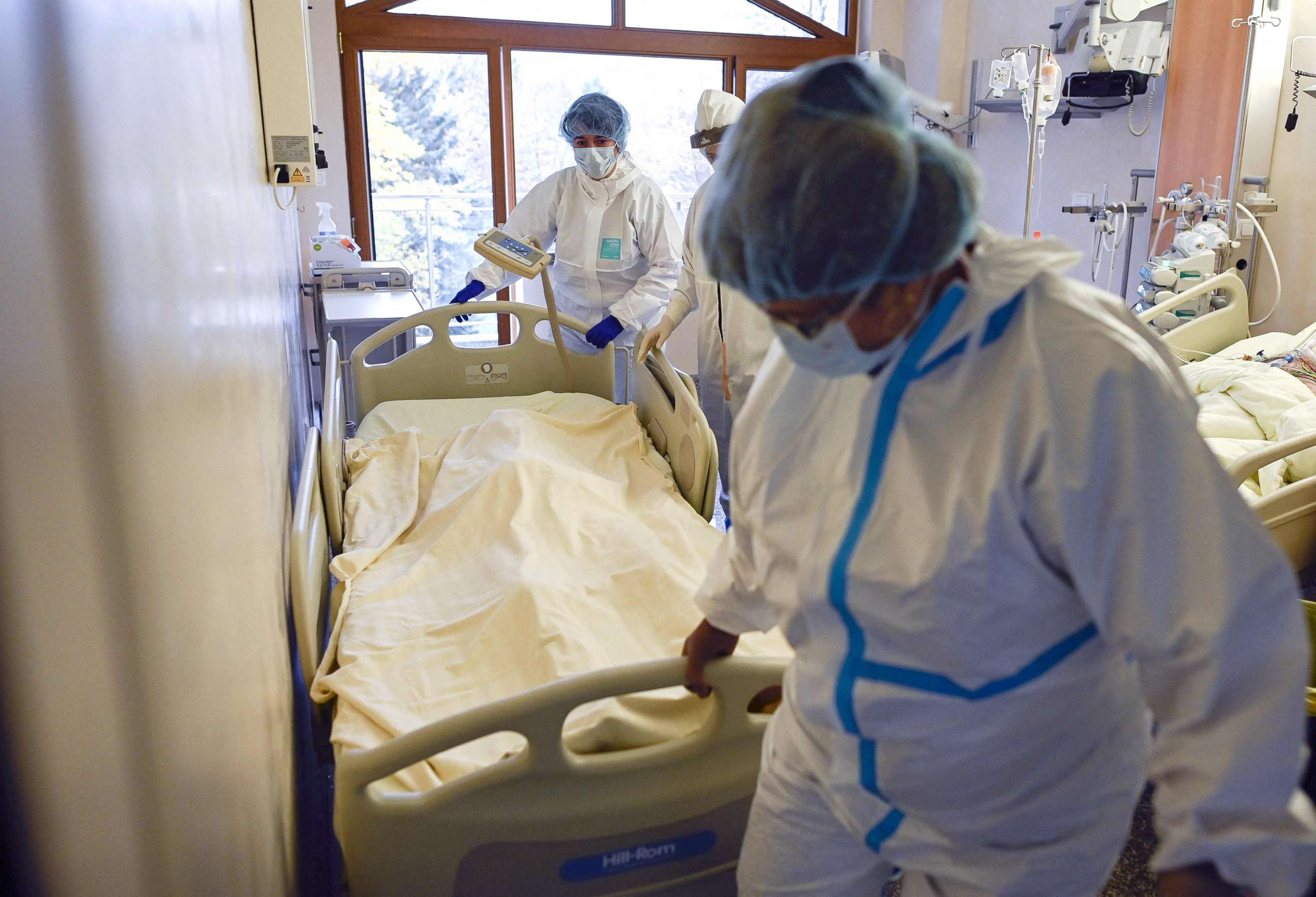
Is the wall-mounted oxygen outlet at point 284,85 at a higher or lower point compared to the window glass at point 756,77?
lower

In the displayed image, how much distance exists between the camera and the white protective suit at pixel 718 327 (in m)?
2.79

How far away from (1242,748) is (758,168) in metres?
0.60

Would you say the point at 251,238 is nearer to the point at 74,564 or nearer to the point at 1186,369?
the point at 74,564

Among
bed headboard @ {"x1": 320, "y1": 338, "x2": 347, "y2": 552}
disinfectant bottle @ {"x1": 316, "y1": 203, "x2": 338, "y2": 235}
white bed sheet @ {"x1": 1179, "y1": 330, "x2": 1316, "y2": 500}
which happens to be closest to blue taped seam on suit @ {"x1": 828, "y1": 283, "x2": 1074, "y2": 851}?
white bed sheet @ {"x1": 1179, "y1": 330, "x2": 1316, "y2": 500}

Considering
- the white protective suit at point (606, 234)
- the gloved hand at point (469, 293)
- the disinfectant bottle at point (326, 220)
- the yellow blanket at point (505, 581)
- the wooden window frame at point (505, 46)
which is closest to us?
the yellow blanket at point (505, 581)

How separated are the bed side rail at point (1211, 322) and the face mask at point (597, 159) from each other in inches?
73.5

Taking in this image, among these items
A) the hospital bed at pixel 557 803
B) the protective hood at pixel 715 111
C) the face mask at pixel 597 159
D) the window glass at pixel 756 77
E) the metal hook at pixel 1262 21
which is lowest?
the hospital bed at pixel 557 803

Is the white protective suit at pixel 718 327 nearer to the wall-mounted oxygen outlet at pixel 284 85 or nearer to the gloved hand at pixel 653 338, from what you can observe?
the gloved hand at pixel 653 338

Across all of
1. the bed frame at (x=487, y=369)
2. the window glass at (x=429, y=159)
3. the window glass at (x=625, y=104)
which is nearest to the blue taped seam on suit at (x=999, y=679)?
the bed frame at (x=487, y=369)

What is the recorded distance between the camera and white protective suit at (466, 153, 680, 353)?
362 cm

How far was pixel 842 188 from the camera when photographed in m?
0.81

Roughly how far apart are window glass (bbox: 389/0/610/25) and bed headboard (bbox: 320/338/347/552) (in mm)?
3164

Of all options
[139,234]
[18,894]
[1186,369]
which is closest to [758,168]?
[139,234]

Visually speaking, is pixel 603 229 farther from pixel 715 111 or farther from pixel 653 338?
pixel 653 338
